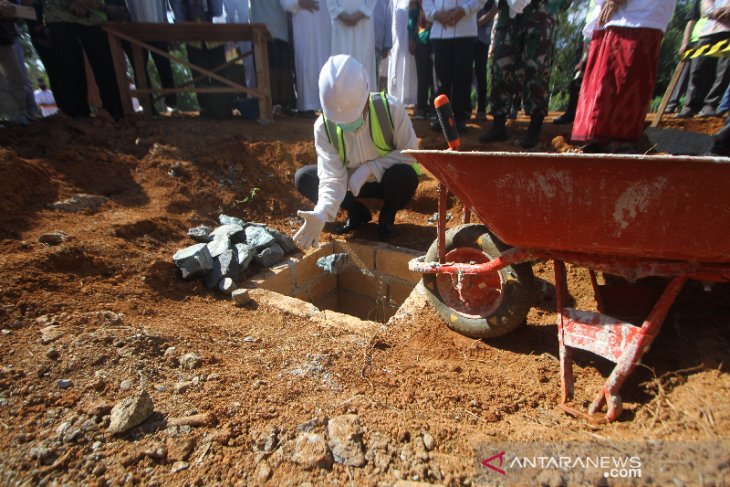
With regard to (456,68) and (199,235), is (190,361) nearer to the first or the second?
(199,235)

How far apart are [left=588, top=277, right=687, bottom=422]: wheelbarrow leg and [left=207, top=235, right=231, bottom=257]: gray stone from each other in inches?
94.3

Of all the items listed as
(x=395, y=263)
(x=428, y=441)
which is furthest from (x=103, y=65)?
(x=428, y=441)

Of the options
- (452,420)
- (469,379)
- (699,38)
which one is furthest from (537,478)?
(699,38)

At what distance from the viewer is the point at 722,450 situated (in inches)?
41.5

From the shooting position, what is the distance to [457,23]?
3.90 metres

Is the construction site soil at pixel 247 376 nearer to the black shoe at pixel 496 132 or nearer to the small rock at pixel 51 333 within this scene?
the small rock at pixel 51 333

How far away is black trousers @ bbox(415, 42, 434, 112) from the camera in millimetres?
4688

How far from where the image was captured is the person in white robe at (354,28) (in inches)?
198

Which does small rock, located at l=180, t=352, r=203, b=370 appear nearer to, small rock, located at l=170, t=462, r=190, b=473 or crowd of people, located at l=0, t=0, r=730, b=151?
small rock, located at l=170, t=462, r=190, b=473

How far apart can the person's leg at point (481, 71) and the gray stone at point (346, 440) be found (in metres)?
4.70

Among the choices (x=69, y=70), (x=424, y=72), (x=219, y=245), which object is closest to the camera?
(x=219, y=245)

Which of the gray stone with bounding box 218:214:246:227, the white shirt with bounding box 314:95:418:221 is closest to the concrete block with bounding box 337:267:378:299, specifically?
the white shirt with bounding box 314:95:418:221

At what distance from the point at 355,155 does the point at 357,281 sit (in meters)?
1.16

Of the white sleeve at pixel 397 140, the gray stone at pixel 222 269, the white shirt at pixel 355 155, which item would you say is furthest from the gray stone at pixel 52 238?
the white sleeve at pixel 397 140
